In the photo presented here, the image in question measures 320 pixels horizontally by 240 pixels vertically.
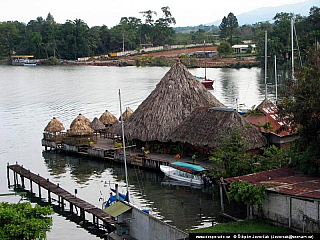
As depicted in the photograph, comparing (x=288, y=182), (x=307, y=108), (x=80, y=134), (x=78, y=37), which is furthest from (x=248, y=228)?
(x=78, y=37)

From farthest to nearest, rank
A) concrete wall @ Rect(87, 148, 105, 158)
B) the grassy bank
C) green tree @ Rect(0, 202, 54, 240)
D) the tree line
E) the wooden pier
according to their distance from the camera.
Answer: the tree line → concrete wall @ Rect(87, 148, 105, 158) → the wooden pier → the grassy bank → green tree @ Rect(0, 202, 54, 240)

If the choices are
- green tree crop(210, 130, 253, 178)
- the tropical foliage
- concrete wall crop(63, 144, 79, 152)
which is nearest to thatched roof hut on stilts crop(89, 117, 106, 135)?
concrete wall crop(63, 144, 79, 152)

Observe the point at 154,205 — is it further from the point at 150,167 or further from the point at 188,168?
the point at 150,167

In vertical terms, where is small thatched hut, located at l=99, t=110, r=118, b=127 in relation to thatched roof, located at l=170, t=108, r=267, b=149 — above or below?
below

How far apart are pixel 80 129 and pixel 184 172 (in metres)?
12.0

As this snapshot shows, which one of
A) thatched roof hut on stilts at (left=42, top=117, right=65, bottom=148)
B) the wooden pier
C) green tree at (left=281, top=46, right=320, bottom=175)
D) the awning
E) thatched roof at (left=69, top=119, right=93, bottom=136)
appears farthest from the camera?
thatched roof hut on stilts at (left=42, top=117, right=65, bottom=148)

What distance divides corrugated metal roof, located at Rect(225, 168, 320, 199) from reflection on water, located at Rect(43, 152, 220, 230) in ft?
10.3

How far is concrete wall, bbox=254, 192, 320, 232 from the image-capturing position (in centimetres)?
2222

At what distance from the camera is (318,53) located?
87.3ft

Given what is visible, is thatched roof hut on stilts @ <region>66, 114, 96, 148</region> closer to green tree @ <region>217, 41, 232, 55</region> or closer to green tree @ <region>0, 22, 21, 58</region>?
green tree @ <region>217, 41, 232, 55</region>

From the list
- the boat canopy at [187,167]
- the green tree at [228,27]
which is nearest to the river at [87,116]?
the boat canopy at [187,167]

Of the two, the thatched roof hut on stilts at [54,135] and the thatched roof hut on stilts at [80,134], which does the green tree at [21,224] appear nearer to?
the thatched roof hut on stilts at [80,134]

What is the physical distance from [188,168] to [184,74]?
1059cm

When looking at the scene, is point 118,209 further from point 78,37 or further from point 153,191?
point 78,37
